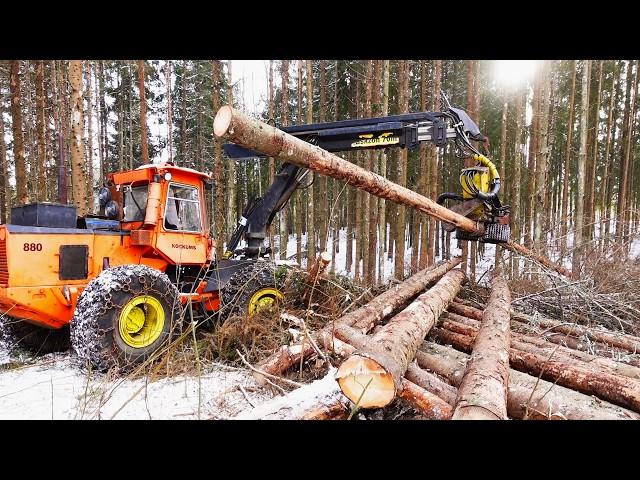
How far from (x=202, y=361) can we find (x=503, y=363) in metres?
2.90

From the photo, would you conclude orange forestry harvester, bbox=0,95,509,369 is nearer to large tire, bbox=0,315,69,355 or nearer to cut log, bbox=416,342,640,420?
large tire, bbox=0,315,69,355

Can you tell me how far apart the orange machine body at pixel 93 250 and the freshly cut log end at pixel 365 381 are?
1.64 m

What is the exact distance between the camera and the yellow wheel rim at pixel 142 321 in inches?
169

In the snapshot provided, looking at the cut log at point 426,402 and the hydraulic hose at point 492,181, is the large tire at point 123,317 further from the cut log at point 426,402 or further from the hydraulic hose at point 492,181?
the hydraulic hose at point 492,181

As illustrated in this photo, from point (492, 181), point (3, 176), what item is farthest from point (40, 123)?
point (492, 181)

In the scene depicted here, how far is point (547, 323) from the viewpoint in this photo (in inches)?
217

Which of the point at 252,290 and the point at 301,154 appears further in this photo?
the point at 252,290

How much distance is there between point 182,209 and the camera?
19.8 ft

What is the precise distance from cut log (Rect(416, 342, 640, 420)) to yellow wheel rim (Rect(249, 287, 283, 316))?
2.45 meters

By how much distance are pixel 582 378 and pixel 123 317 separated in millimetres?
4619

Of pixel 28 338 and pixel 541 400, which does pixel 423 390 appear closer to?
pixel 541 400

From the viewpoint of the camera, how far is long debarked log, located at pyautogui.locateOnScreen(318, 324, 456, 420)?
2.65 m
